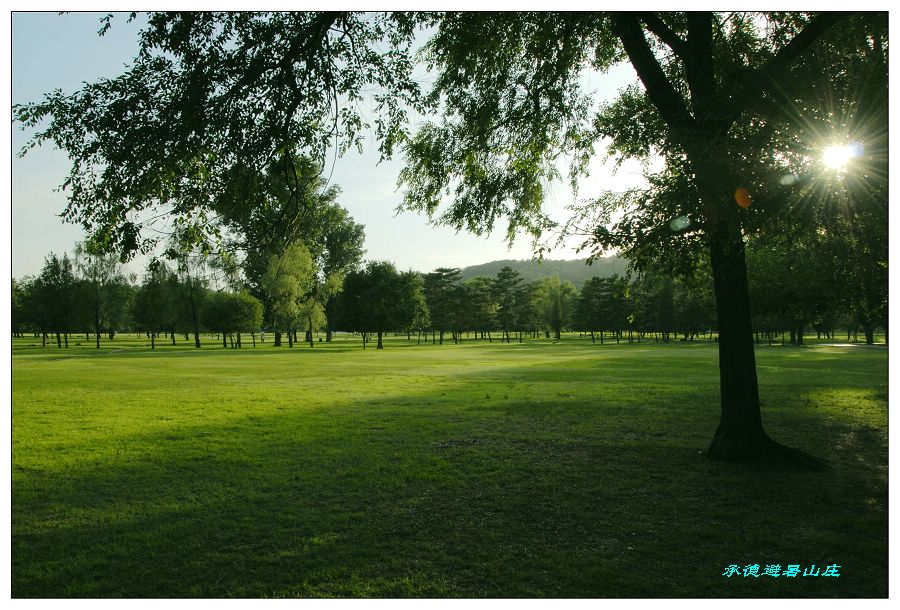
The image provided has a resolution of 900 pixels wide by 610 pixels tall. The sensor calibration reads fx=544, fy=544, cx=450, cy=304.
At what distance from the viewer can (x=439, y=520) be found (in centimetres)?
686

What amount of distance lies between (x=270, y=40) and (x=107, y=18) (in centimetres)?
230

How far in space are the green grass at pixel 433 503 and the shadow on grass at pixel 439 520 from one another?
0.03m

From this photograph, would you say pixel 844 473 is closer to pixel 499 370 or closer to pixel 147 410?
pixel 147 410

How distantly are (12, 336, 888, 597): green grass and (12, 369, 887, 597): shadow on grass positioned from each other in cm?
3

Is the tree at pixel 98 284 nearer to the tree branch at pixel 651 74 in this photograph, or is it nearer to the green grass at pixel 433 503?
the green grass at pixel 433 503

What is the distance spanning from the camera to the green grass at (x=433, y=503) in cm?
533

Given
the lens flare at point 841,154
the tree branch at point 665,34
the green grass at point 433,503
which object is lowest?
the green grass at point 433,503

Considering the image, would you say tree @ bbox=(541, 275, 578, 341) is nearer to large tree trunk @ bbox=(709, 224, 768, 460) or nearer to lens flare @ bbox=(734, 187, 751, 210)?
large tree trunk @ bbox=(709, 224, 768, 460)


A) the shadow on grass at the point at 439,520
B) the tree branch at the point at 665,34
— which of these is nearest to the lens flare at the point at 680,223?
the shadow on grass at the point at 439,520

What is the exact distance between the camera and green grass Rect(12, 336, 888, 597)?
5.33 metres

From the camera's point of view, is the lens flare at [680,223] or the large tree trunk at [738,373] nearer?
the lens flare at [680,223]

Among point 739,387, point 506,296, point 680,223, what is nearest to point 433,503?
point 680,223

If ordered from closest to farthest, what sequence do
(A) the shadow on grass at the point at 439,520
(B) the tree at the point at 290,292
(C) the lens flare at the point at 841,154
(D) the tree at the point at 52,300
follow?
(A) the shadow on grass at the point at 439,520, (C) the lens flare at the point at 841,154, (B) the tree at the point at 290,292, (D) the tree at the point at 52,300

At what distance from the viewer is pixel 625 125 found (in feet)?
29.4
